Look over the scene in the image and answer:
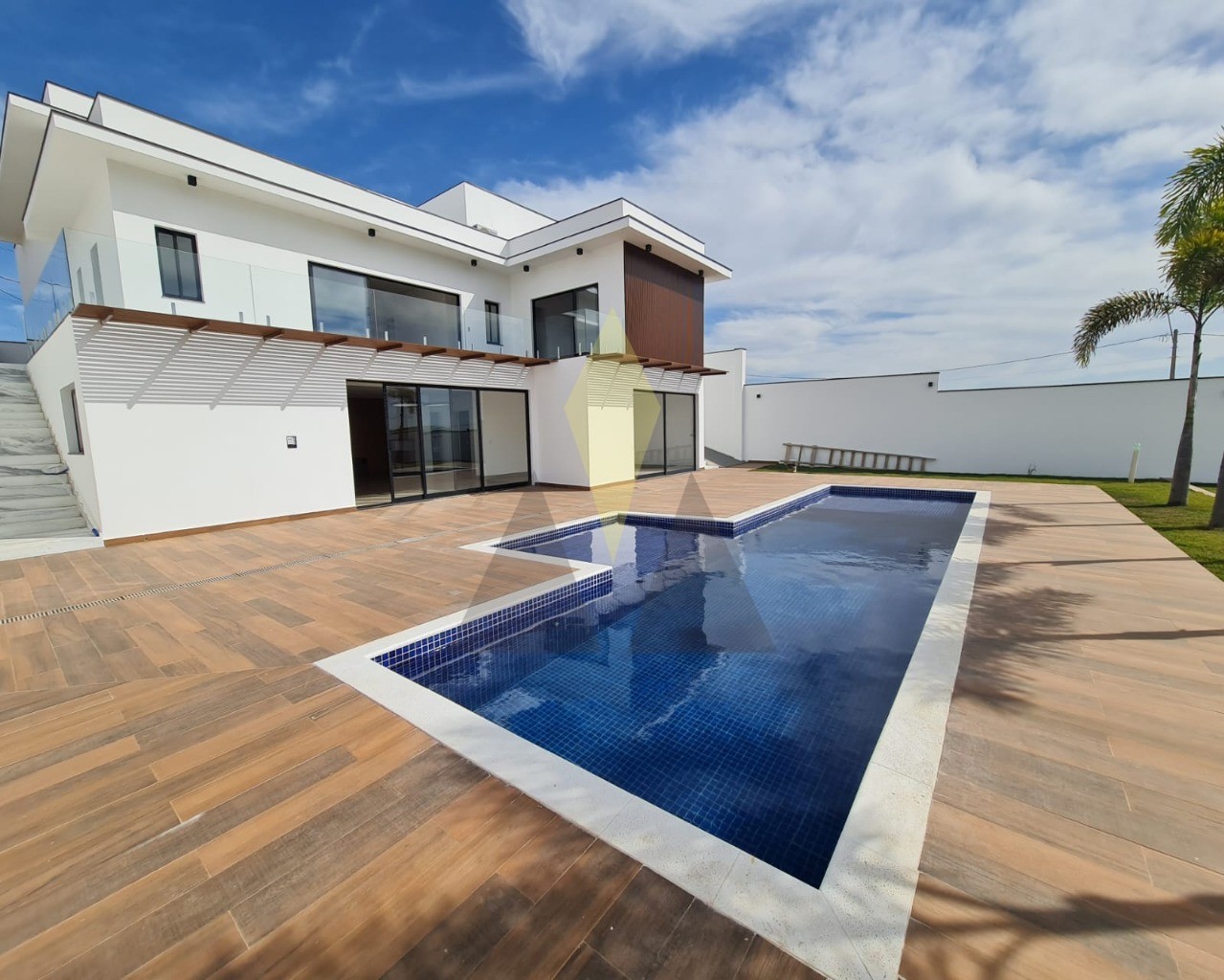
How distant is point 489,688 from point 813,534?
6.08 m

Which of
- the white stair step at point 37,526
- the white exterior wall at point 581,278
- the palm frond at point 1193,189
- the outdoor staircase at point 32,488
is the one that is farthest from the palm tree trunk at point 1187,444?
the white stair step at point 37,526

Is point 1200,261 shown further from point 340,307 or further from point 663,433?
point 340,307

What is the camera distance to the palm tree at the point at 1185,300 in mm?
7134

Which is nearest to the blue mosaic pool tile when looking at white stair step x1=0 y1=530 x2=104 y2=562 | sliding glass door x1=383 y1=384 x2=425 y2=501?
white stair step x1=0 y1=530 x2=104 y2=562

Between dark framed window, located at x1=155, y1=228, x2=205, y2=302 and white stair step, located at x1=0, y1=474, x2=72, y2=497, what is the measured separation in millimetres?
4498

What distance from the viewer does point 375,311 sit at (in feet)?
31.1

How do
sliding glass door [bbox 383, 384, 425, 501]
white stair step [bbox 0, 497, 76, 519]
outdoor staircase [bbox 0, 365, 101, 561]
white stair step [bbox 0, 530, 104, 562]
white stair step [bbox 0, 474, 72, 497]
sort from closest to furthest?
white stair step [bbox 0, 530, 104, 562] → outdoor staircase [bbox 0, 365, 101, 561] → white stair step [bbox 0, 497, 76, 519] → white stair step [bbox 0, 474, 72, 497] → sliding glass door [bbox 383, 384, 425, 501]

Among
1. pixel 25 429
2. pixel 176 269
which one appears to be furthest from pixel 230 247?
pixel 25 429

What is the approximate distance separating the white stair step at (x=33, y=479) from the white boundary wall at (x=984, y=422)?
57.2ft

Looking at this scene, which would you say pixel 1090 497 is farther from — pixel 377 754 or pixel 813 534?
pixel 377 754

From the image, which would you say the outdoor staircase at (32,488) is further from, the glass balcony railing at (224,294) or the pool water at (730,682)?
the pool water at (730,682)

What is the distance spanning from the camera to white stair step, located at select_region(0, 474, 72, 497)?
852 cm

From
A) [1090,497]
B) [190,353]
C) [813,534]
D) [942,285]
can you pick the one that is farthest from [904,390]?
[190,353]

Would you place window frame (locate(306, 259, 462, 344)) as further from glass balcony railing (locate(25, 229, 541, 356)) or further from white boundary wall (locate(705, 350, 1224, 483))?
white boundary wall (locate(705, 350, 1224, 483))
